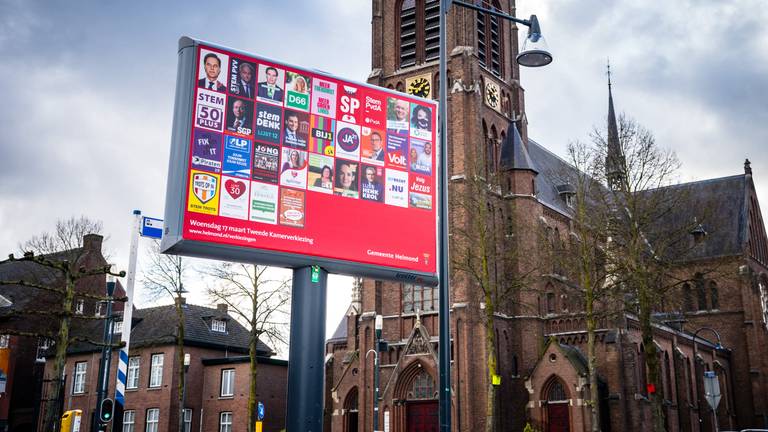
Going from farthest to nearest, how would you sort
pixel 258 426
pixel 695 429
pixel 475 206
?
1. pixel 695 429
2. pixel 475 206
3. pixel 258 426

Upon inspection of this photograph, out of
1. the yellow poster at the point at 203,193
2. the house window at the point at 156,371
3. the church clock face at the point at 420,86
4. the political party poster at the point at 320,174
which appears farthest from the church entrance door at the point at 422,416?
the yellow poster at the point at 203,193

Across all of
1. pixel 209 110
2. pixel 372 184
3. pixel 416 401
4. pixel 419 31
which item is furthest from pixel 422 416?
pixel 209 110

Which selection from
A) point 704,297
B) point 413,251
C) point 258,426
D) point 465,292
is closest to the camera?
point 413,251

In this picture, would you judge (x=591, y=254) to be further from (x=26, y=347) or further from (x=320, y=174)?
(x=26, y=347)

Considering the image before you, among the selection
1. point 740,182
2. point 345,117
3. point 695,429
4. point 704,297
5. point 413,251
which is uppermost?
point 740,182

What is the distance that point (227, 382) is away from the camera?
4928cm

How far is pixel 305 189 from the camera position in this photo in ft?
47.2

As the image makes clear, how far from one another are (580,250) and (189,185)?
2492cm

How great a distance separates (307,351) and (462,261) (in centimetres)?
2916

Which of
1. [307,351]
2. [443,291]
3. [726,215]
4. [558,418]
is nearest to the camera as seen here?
[443,291]

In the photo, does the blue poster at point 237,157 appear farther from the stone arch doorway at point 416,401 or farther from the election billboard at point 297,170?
the stone arch doorway at point 416,401

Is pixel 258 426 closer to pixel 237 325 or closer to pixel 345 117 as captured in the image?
pixel 345 117

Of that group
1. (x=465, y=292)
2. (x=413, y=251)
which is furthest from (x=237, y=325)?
(x=413, y=251)

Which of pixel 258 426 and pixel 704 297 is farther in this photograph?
pixel 704 297
